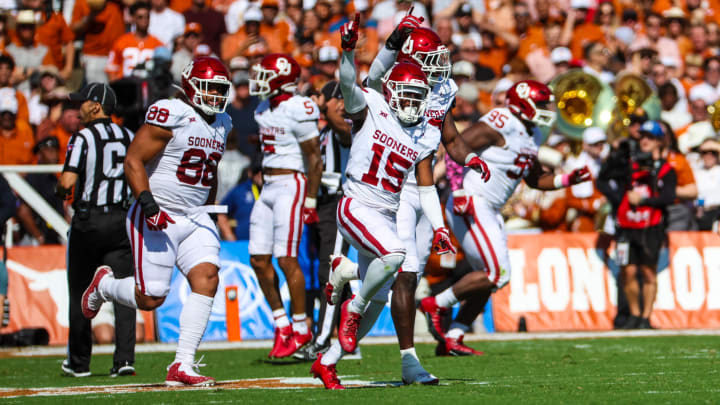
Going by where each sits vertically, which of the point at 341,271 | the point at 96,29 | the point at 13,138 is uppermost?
the point at 96,29

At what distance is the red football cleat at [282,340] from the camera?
9844mm

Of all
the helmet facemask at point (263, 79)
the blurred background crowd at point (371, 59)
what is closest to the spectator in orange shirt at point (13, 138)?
the blurred background crowd at point (371, 59)

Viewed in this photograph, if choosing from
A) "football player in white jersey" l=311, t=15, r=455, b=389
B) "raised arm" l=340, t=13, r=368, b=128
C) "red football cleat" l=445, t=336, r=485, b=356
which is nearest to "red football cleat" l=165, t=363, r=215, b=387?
"football player in white jersey" l=311, t=15, r=455, b=389

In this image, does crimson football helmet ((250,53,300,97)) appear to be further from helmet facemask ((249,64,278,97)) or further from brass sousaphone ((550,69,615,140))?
brass sousaphone ((550,69,615,140))

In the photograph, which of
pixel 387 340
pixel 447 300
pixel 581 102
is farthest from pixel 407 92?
pixel 581 102

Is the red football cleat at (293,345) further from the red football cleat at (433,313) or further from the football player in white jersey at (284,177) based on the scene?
the red football cleat at (433,313)

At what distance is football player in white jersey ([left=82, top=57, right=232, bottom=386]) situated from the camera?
7625mm

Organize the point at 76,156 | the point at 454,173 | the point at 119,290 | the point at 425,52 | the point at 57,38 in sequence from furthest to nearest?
1. the point at 57,38
2. the point at 454,173
3. the point at 76,156
4. the point at 425,52
5. the point at 119,290

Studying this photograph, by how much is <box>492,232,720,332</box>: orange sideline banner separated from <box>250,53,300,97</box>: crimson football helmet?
4.19 metres

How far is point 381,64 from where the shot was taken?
27.5 feet

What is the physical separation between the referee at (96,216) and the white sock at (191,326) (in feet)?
4.71

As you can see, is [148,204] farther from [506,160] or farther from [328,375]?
[506,160]

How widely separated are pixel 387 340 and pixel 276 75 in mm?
3372

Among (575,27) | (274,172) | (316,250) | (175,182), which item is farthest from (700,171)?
(175,182)
